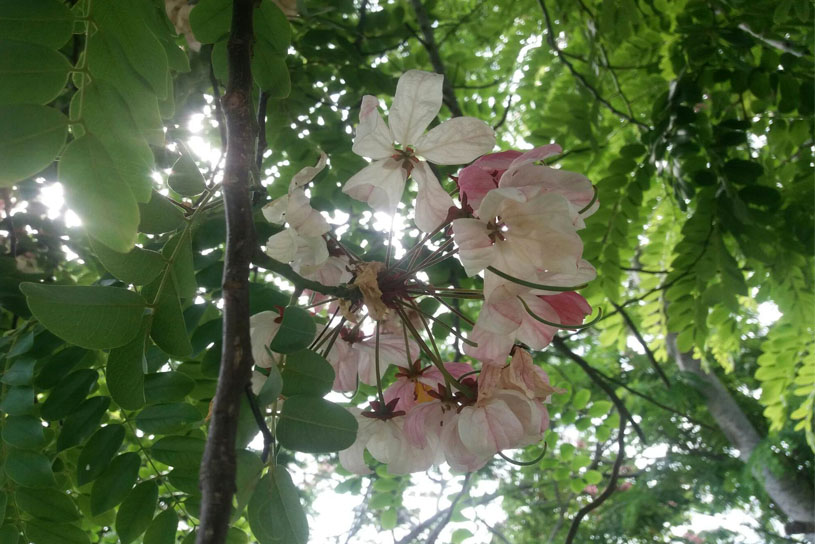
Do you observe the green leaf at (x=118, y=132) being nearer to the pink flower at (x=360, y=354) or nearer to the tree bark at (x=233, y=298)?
the tree bark at (x=233, y=298)

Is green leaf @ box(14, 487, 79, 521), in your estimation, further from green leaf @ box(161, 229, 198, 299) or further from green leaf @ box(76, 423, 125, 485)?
green leaf @ box(161, 229, 198, 299)

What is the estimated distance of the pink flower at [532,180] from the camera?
541 mm

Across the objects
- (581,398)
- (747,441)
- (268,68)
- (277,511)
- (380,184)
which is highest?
(747,441)

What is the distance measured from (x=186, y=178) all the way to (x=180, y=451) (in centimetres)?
34

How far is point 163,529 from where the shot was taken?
676 millimetres

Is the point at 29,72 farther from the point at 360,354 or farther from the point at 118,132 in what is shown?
the point at 360,354

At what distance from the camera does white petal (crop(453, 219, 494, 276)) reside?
519 millimetres

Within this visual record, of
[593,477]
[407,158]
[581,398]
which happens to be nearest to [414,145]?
[407,158]

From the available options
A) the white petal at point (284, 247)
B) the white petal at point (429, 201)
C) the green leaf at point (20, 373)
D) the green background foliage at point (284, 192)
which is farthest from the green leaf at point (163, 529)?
the white petal at point (429, 201)

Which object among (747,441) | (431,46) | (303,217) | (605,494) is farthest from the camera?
(747,441)

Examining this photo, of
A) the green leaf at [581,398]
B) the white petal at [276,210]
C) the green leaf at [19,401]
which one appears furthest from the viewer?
the green leaf at [581,398]

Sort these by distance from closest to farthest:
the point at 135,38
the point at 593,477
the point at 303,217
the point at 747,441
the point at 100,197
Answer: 1. the point at 100,197
2. the point at 135,38
3. the point at 303,217
4. the point at 593,477
5. the point at 747,441

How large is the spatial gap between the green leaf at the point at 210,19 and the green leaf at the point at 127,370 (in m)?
0.37

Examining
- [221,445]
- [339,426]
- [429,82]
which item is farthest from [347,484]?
[221,445]
